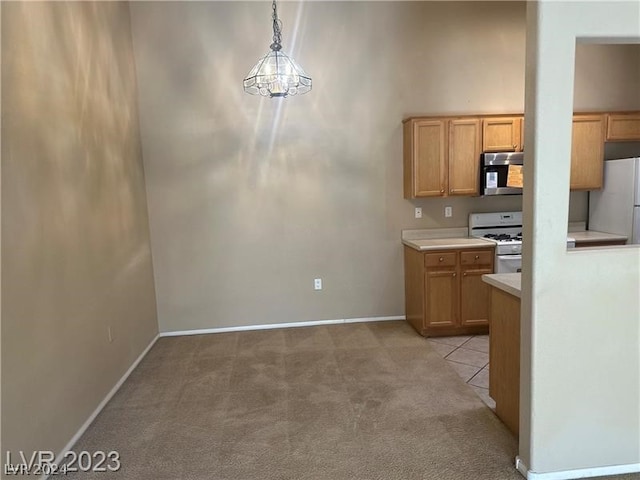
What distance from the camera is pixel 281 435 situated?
99.7 inches

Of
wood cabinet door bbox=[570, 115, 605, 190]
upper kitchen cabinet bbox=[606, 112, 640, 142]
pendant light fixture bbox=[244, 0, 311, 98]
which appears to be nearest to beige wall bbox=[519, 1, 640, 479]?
pendant light fixture bbox=[244, 0, 311, 98]

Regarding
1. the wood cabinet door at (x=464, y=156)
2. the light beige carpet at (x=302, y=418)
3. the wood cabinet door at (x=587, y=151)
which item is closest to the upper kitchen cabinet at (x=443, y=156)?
the wood cabinet door at (x=464, y=156)

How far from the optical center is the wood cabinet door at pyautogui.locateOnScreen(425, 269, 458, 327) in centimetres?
406

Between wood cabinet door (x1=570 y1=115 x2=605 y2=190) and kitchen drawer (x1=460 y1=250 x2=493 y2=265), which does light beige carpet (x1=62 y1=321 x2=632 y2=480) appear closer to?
kitchen drawer (x1=460 y1=250 x2=493 y2=265)

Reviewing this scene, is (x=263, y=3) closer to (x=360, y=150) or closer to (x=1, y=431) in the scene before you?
(x=360, y=150)

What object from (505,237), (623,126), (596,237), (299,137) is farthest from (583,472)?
(623,126)

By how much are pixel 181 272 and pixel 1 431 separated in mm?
2580

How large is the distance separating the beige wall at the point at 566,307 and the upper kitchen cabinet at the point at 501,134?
2.32m

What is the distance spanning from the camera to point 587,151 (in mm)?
4266

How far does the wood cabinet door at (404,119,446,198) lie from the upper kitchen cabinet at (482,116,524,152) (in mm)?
441

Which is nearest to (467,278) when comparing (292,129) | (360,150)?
(360,150)

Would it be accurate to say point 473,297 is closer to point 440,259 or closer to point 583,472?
point 440,259

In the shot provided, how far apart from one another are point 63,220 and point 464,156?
140 inches

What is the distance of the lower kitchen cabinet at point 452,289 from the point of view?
4.05m
